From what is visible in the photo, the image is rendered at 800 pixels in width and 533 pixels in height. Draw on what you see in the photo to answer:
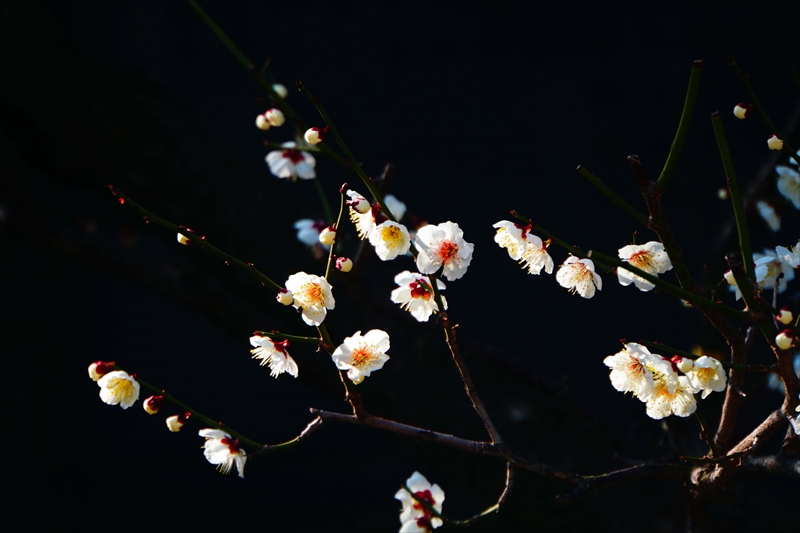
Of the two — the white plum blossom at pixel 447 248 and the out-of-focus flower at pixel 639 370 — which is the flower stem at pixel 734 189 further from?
the white plum blossom at pixel 447 248

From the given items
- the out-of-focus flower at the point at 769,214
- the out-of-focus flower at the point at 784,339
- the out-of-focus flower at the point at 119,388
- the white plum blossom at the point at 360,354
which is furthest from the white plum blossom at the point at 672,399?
the out-of-focus flower at the point at 119,388

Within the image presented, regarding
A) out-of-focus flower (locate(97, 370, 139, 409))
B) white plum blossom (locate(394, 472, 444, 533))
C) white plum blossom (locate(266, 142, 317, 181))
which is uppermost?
white plum blossom (locate(266, 142, 317, 181))

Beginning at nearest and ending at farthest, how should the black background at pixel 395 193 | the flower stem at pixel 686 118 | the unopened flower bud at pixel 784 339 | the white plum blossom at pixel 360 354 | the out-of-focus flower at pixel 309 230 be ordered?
1. the flower stem at pixel 686 118
2. the unopened flower bud at pixel 784 339
3. the white plum blossom at pixel 360 354
4. the out-of-focus flower at pixel 309 230
5. the black background at pixel 395 193

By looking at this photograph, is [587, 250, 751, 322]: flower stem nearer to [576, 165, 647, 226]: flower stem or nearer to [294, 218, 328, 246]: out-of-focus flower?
[576, 165, 647, 226]: flower stem

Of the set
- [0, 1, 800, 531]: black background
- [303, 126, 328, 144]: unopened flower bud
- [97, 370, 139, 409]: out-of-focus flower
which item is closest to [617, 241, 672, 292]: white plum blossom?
[303, 126, 328, 144]: unopened flower bud

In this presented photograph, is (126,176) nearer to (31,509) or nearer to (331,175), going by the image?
(331,175)

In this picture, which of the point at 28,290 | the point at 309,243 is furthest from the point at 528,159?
the point at 28,290

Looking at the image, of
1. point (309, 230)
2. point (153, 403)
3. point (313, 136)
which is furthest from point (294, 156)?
point (153, 403)
